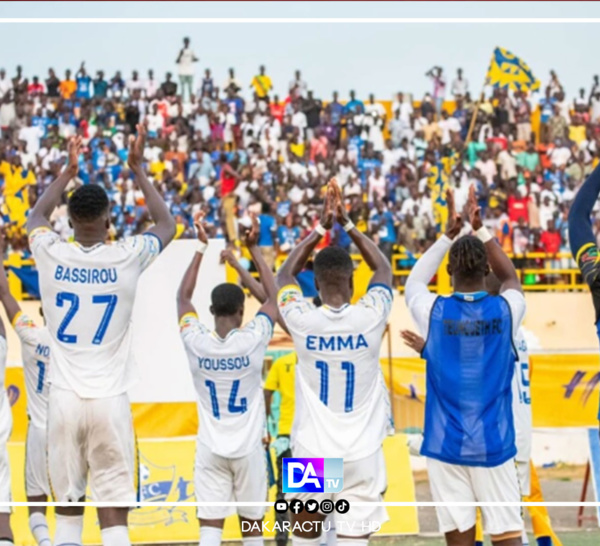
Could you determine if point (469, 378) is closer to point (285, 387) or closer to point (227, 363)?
point (227, 363)

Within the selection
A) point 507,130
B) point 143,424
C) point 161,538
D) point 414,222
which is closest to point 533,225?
point 414,222

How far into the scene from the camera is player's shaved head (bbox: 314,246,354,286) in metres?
7.85

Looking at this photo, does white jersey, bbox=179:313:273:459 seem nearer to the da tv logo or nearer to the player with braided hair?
the da tv logo

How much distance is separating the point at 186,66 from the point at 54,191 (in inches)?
874

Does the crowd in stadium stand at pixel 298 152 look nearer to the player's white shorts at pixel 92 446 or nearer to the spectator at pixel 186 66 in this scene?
the spectator at pixel 186 66

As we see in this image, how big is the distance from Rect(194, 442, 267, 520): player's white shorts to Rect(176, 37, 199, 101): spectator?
21238 millimetres

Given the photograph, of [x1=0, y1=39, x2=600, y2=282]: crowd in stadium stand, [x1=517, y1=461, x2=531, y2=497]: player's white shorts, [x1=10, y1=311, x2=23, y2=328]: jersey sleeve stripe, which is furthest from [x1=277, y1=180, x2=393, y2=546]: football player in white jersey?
[x1=0, y1=39, x2=600, y2=282]: crowd in stadium stand

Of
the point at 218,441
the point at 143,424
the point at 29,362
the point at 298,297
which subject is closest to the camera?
the point at 298,297

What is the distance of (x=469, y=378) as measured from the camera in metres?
7.43

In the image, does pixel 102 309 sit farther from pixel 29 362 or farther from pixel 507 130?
pixel 507 130

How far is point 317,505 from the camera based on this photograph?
783 cm

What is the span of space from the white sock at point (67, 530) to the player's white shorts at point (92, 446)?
0.44ft

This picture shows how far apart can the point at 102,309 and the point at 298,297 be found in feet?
4.05

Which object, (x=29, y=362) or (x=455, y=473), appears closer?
(x=455, y=473)
